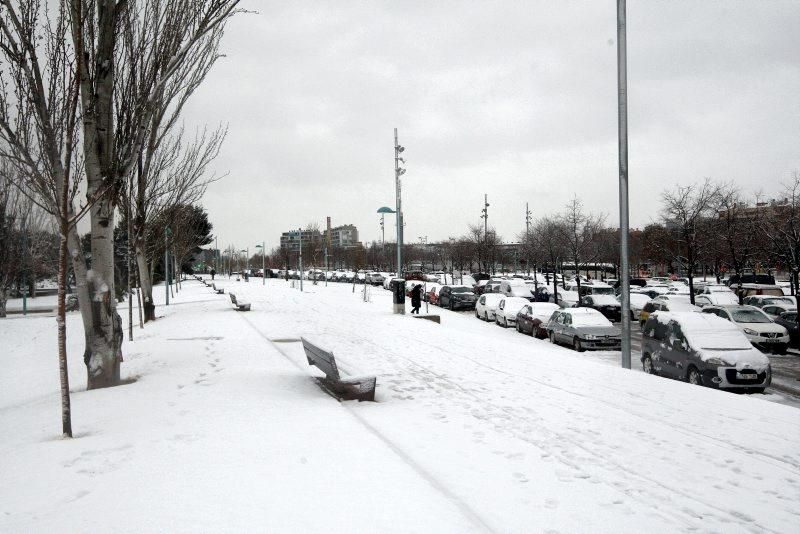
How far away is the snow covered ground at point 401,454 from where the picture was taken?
14.0 feet

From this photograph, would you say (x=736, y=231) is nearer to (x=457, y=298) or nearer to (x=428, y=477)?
(x=457, y=298)

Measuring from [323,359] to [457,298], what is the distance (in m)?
24.7

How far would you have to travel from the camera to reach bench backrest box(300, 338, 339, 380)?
305 inches

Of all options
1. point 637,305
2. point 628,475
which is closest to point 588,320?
point 637,305

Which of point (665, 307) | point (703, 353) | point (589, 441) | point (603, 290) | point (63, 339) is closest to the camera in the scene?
point (589, 441)

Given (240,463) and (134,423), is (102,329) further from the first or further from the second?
(240,463)

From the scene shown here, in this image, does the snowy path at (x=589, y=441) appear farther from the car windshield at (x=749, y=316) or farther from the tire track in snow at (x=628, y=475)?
the car windshield at (x=749, y=316)

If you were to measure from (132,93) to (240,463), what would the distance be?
672 cm

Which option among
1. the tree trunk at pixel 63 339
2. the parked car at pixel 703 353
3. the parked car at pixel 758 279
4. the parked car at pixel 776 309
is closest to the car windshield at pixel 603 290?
the parked car at pixel 776 309

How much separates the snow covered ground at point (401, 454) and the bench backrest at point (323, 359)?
0.40m

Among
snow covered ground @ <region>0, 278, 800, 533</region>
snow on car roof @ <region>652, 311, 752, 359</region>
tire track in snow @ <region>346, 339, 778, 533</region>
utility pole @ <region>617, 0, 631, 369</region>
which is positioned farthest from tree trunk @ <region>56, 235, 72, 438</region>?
snow on car roof @ <region>652, 311, 752, 359</region>

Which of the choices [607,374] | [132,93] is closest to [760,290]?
[607,374]

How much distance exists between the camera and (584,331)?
17.5 m

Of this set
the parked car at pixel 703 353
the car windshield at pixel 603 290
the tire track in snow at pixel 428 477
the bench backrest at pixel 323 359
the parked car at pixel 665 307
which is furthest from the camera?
the car windshield at pixel 603 290
